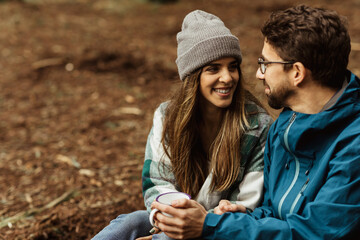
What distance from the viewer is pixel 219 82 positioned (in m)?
2.93

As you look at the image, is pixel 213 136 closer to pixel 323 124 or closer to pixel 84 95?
pixel 323 124

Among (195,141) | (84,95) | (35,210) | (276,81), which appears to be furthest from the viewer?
(84,95)

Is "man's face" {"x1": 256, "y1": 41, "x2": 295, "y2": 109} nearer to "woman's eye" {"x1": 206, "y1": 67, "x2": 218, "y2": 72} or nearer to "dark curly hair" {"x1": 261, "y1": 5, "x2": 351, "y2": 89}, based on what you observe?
"dark curly hair" {"x1": 261, "y1": 5, "x2": 351, "y2": 89}

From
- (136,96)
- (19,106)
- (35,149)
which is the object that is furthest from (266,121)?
(19,106)

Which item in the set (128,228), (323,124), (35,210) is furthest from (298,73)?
(35,210)

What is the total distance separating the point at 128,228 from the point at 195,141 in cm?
82

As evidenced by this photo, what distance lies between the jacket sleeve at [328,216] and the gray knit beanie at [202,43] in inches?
44.5

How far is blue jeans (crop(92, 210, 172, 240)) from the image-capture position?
277cm

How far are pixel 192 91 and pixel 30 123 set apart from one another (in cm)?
370

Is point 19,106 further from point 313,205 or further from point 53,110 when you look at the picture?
point 313,205

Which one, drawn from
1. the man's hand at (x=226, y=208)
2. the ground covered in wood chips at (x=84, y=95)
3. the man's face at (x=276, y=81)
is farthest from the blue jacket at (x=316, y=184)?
the ground covered in wood chips at (x=84, y=95)

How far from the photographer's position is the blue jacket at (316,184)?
2090 mm

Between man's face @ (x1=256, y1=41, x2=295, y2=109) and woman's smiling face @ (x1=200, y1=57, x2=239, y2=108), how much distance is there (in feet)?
1.18

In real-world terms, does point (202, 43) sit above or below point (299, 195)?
above
